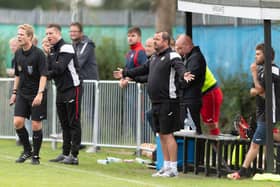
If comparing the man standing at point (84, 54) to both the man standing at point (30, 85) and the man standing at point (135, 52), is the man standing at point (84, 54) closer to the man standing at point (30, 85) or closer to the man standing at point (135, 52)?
the man standing at point (135, 52)

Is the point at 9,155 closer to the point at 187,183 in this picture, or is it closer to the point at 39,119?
the point at 39,119

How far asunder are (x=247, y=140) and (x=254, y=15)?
7.12 ft

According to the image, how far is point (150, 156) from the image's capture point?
776 inches

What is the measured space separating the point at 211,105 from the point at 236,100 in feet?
14.7

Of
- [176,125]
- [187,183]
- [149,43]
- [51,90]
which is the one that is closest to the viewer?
[187,183]

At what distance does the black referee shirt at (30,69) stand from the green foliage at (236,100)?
5829 millimetres

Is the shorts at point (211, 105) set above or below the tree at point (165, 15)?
below

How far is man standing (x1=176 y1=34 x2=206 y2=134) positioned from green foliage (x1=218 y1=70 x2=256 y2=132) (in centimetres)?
476

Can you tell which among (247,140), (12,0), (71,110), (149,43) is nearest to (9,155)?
(71,110)

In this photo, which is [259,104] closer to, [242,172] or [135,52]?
[242,172]

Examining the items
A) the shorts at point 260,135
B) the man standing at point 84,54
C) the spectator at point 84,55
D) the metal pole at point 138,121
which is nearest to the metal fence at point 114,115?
Result: the metal pole at point 138,121

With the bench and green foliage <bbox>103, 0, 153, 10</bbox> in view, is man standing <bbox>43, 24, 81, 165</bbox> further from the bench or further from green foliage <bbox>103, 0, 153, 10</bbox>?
green foliage <bbox>103, 0, 153, 10</bbox>

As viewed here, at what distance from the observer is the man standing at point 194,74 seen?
17281 mm

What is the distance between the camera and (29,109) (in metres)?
17.7
